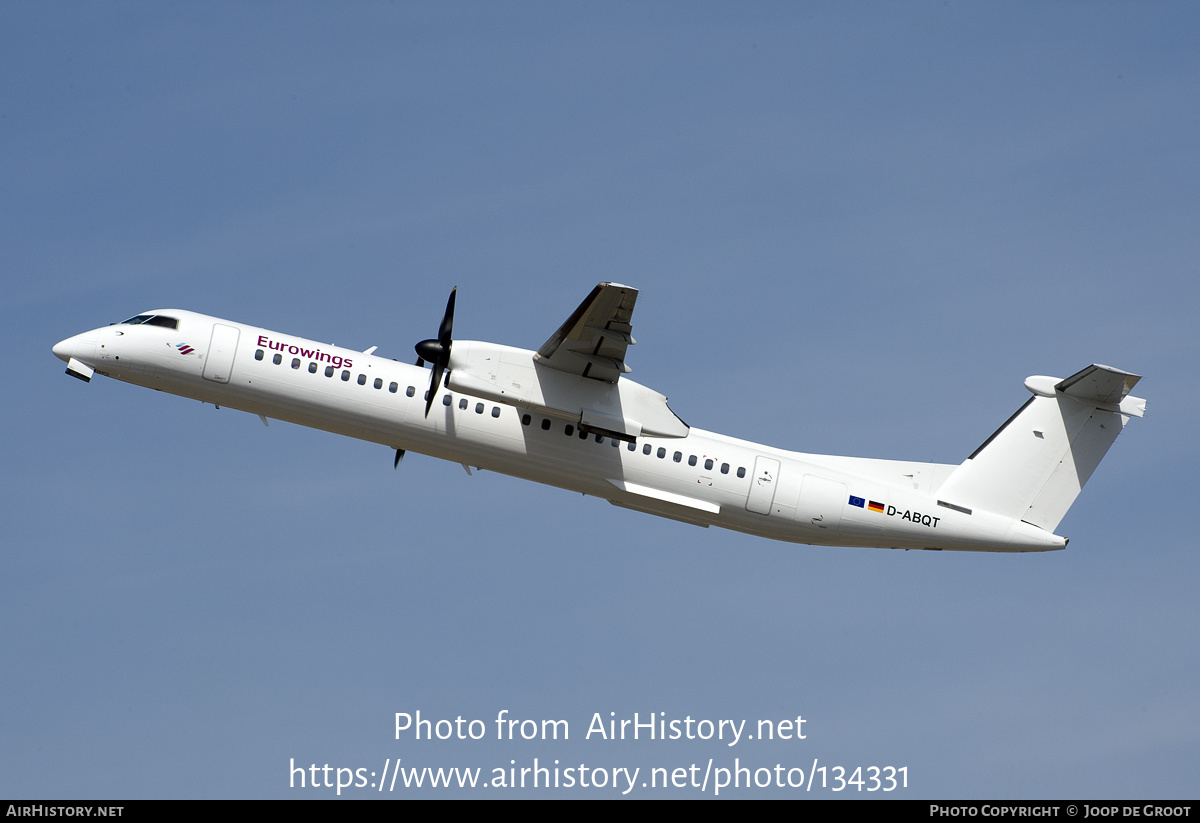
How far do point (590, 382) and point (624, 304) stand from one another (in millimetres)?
2631

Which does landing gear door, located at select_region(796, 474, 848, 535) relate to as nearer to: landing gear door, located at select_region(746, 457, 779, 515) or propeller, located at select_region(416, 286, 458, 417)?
landing gear door, located at select_region(746, 457, 779, 515)

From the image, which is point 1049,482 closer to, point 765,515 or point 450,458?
point 765,515

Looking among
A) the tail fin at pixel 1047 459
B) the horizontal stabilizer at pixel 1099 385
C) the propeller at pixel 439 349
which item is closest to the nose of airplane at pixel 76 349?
the propeller at pixel 439 349

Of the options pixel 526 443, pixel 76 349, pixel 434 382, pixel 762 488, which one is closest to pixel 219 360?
pixel 76 349

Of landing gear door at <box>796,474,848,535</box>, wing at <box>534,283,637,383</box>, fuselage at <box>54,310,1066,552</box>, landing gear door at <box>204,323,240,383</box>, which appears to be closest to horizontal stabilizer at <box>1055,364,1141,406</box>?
fuselage at <box>54,310,1066,552</box>

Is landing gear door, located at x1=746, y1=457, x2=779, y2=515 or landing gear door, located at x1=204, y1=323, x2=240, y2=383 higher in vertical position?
landing gear door, located at x1=204, y1=323, x2=240, y2=383

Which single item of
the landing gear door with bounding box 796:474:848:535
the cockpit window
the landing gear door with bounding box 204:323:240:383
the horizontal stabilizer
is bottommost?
the landing gear door with bounding box 796:474:848:535

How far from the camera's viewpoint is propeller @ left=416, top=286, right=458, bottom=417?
27812 mm

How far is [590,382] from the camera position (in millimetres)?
28375

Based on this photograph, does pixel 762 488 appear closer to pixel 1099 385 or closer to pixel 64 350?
pixel 1099 385

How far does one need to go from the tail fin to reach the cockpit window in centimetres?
1968

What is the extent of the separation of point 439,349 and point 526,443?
3.12 m

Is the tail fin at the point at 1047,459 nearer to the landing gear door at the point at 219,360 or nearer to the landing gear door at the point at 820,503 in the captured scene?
the landing gear door at the point at 820,503
